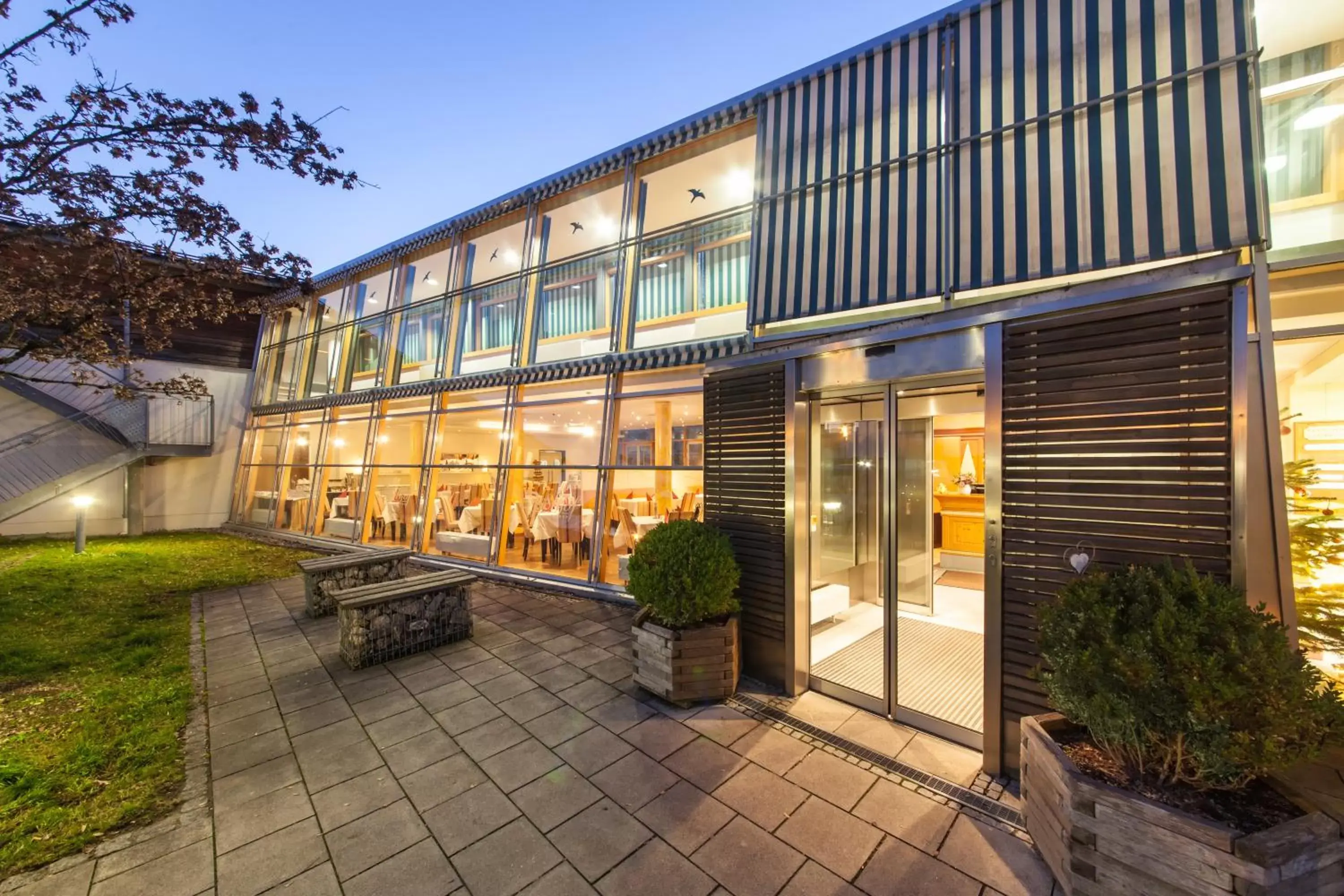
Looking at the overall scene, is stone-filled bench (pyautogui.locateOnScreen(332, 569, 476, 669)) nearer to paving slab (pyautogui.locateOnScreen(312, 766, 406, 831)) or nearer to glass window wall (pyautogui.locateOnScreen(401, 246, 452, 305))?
paving slab (pyautogui.locateOnScreen(312, 766, 406, 831))

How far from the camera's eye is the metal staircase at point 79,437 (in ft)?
35.3

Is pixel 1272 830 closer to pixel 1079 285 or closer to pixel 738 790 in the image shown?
pixel 738 790

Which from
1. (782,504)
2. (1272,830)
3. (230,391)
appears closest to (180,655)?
(782,504)

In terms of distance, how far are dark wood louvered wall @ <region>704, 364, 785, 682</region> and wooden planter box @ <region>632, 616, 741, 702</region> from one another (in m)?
0.37

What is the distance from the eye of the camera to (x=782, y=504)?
4254 mm

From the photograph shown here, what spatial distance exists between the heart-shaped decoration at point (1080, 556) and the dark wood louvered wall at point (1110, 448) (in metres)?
0.01

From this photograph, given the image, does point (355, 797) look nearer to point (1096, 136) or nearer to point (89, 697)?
point (89, 697)

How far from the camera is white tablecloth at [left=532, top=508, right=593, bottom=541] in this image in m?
8.16

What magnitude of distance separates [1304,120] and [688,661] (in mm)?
6693

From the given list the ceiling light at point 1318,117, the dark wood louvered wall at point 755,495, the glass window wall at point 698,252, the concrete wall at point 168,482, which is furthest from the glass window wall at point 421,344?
the ceiling light at point 1318,117

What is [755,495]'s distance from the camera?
14.7 feet

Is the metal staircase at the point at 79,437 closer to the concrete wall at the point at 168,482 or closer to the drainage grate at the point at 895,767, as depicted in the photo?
the concrete wall at the point at 168,482

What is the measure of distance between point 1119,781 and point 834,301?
13.2 ft

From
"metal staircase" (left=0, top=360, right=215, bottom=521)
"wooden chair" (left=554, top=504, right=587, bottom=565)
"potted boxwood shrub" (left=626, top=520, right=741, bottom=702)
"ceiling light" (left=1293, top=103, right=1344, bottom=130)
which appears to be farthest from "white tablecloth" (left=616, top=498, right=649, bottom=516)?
"metal staircase" (left=0, top=360, right=215, bottom=521)
